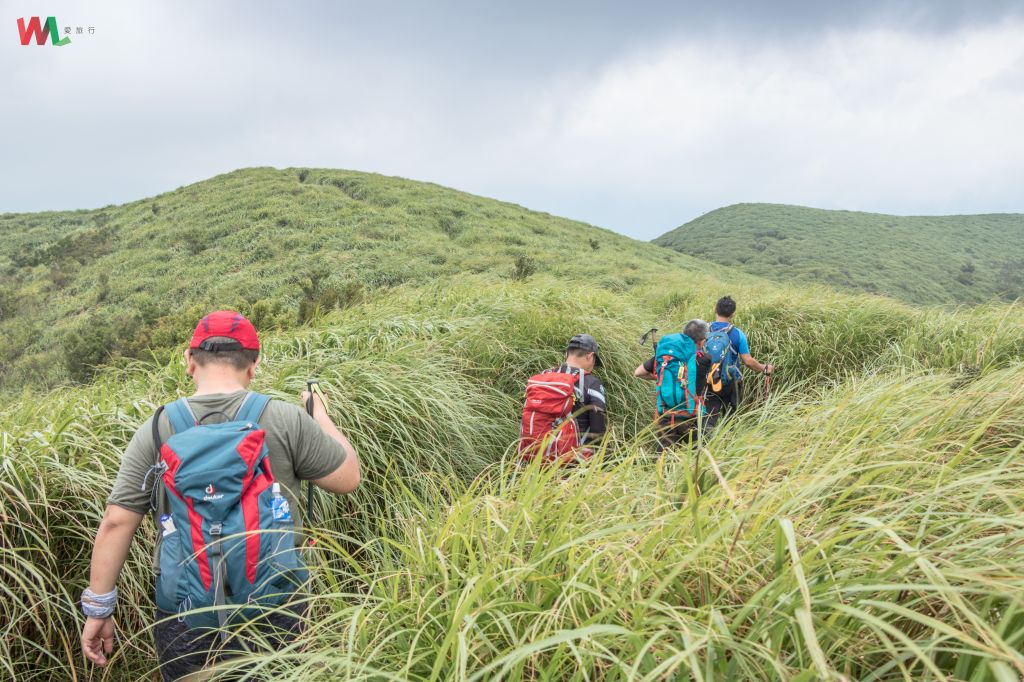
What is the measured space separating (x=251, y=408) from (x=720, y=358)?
4.14 metres

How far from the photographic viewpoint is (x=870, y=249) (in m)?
46.5

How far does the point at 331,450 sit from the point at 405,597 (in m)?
0.66

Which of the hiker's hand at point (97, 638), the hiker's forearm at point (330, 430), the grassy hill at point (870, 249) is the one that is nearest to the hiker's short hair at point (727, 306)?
the hiker's forearm at point (330, 430)

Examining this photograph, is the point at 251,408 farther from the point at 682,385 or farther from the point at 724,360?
the point at 724,360

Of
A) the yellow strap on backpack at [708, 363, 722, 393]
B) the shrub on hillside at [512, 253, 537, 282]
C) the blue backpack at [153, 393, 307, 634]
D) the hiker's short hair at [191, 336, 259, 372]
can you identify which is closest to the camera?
the blue backpack at [153, 393, 307, 634]

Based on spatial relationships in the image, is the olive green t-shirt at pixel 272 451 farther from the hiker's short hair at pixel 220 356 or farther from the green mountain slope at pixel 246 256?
the green mountain slope at pixel 246 256

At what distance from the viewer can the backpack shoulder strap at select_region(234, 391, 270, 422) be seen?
2.01m

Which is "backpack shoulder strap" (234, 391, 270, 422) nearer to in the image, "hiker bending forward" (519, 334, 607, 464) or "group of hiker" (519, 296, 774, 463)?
"group of hiker" (519, 296, 774, 463)

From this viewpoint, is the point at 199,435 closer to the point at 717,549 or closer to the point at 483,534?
the point at 483,534

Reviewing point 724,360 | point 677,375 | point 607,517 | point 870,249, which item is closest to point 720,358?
point 724,360

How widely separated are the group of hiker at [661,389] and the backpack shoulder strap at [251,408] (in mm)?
1449

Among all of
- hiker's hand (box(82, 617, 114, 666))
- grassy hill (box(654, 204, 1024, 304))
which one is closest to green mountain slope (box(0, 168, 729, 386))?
hiker's hand (box(82, 617, 114, 666))

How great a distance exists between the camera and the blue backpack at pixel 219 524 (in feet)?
5.95

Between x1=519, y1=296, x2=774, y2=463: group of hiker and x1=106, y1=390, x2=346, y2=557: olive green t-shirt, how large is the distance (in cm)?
121
